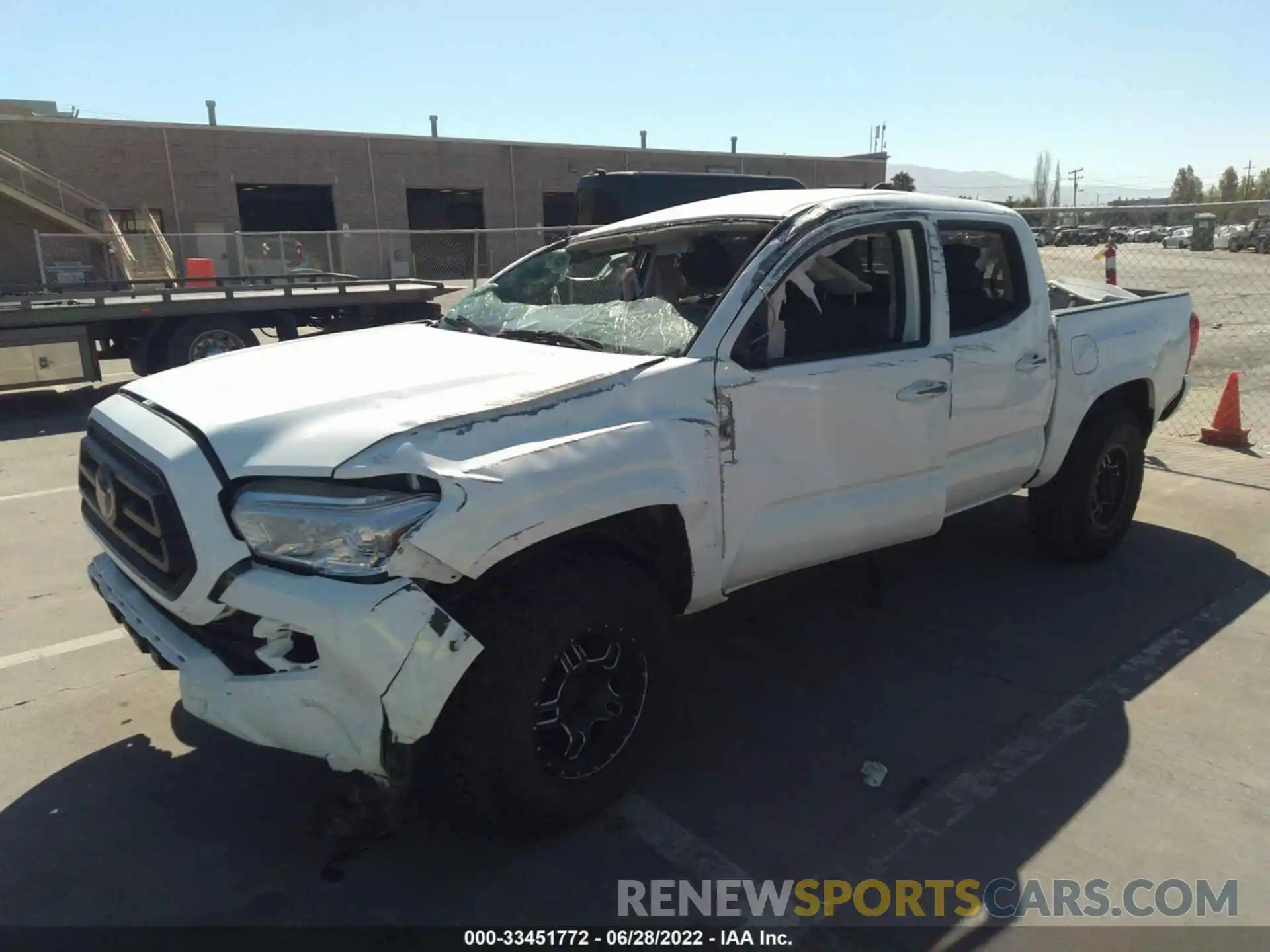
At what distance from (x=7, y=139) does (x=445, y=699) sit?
105 ft

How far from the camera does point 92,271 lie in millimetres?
16578

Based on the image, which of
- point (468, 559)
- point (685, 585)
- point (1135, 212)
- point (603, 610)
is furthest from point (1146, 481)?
point (468, 559)

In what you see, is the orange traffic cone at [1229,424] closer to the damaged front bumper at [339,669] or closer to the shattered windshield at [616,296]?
the shattered windshield at [616,296]

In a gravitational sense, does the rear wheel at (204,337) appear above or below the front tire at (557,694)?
above

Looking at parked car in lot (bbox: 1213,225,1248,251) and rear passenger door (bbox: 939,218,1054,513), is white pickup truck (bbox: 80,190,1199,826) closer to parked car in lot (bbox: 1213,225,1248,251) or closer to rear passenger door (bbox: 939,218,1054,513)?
rear passenger door (bbox: 939,218,1054,513)

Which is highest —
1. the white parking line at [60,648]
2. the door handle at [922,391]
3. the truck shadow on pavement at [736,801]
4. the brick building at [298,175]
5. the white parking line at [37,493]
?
the brick building at [298,175]

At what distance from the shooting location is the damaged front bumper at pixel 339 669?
90.8 inches

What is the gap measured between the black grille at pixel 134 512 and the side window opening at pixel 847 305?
1850mm

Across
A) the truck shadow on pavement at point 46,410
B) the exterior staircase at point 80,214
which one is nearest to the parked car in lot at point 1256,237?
the truck shadow on pavement at point 46,410

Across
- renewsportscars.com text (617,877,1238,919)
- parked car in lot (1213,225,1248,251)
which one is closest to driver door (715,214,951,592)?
renewsportscars.com text (617,877,1238,919)

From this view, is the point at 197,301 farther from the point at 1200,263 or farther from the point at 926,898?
the point at 1200,263

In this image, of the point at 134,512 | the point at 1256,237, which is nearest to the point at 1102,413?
the point at 134,512

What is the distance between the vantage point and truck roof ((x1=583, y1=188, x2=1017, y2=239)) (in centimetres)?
363

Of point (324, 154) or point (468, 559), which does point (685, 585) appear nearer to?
point (468, 559)
